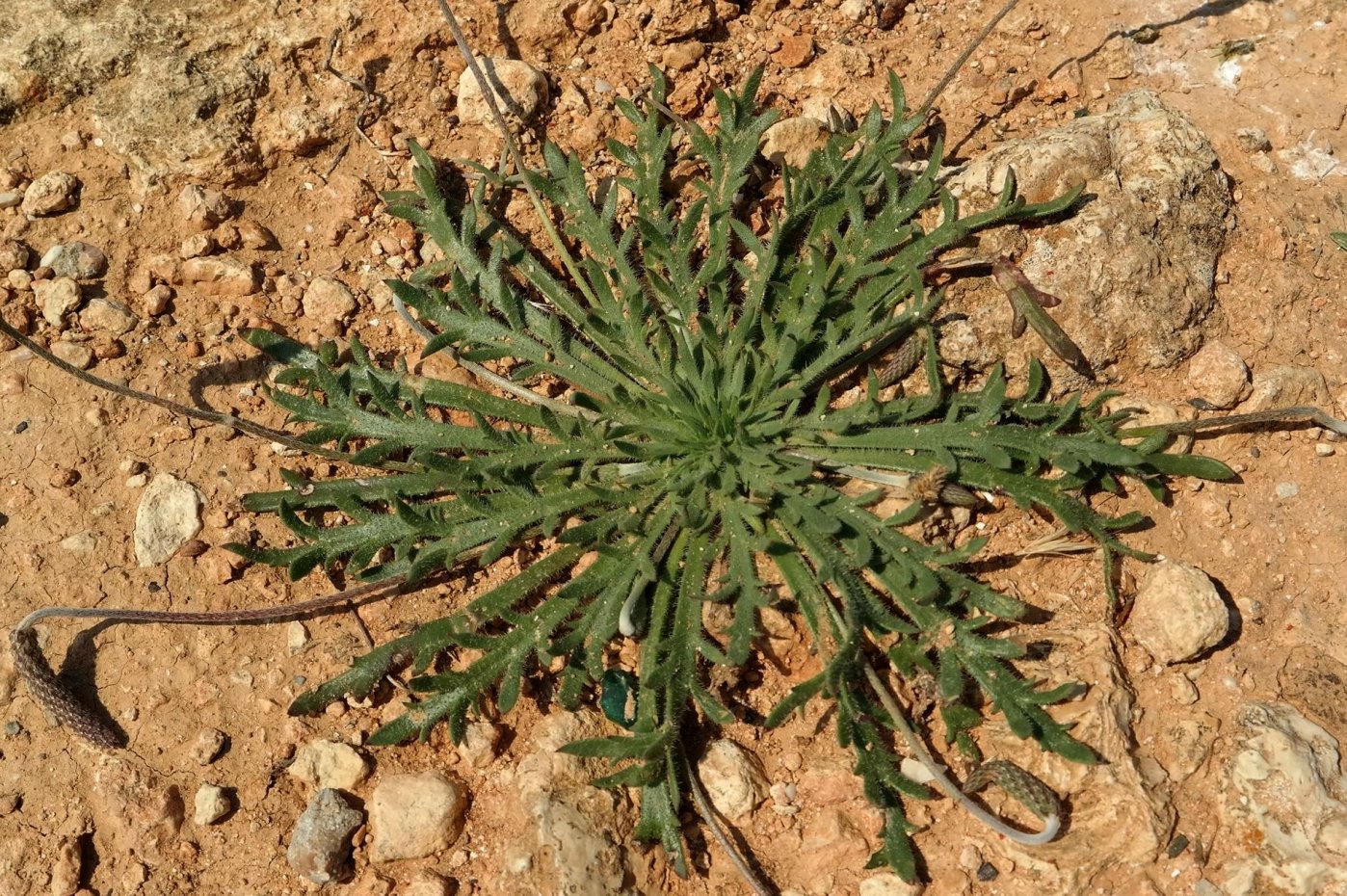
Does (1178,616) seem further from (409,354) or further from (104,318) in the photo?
(104,318)

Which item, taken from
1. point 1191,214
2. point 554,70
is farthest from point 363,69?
point 1191,214

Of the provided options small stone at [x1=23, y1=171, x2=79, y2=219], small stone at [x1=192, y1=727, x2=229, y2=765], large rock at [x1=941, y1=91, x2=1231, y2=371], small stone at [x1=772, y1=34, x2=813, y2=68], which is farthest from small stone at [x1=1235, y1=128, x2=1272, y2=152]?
small stone at [x1=23, y1=171, x2=79, y2=219]

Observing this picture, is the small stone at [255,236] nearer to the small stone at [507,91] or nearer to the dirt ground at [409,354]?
the dirt ground at [409,354]

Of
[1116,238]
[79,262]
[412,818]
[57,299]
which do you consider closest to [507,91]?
[79,262]

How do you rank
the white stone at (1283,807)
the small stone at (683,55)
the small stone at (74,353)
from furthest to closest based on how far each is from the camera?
the small stone at (683,55)
the small stone at (74,353)
the white stone at (1283,807)

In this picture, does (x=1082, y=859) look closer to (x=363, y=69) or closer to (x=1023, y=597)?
(x=1023, y=597)

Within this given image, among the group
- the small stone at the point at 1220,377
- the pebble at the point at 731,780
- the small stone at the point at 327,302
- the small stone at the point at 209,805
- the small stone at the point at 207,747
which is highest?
the small stone at the point at 327,302

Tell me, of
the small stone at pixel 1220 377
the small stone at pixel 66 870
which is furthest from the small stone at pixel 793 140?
the small stone at pixel 66 870
